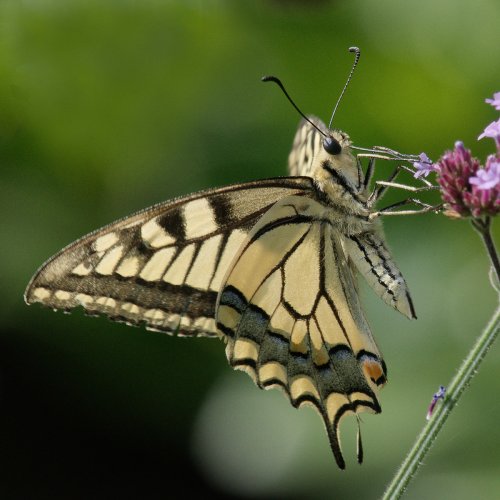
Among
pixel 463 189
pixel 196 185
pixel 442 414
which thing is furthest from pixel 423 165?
pixel 196 185

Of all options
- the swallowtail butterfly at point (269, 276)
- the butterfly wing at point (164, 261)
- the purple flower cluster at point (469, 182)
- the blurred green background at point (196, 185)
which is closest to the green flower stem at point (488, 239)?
the purple flower cluster at point (469, 182)

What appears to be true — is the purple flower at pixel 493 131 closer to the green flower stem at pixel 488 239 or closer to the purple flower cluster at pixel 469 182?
A: the purple flower cluster at pixel 469 182

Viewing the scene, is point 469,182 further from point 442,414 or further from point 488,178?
point 442,414

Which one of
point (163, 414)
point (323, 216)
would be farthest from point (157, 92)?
point (323, 216)

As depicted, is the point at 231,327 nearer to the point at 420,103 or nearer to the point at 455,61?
the point at 420,103

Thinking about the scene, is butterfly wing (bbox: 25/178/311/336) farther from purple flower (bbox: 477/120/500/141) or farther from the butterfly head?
purple flower (bbox: 477/120/500/141)
